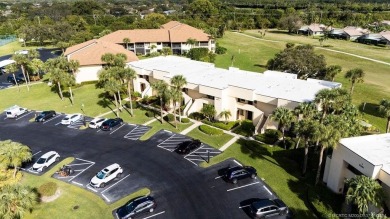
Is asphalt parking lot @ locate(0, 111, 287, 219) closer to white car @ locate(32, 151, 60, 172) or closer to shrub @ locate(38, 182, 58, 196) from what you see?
white car @ locate(32, 151, 60, 172)

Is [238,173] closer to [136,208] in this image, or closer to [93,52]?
[136,208]

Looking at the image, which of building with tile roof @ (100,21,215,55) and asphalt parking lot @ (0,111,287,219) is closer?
asphalt parking lot @ (0,111,287,219)

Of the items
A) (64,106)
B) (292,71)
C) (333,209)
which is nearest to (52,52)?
(64,106)

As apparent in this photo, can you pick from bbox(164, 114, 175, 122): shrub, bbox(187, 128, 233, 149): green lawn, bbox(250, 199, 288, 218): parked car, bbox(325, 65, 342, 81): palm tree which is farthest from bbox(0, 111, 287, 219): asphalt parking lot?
bbox(325, 65, 342, 81): palm tree

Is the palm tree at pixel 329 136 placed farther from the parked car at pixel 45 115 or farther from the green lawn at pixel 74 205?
the parked car at pixel 45 115

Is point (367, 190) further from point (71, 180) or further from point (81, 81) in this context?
point (81, 81)

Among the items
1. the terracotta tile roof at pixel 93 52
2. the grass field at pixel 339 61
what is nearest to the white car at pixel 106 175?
the terracotta tile roof at pixel 93 52
